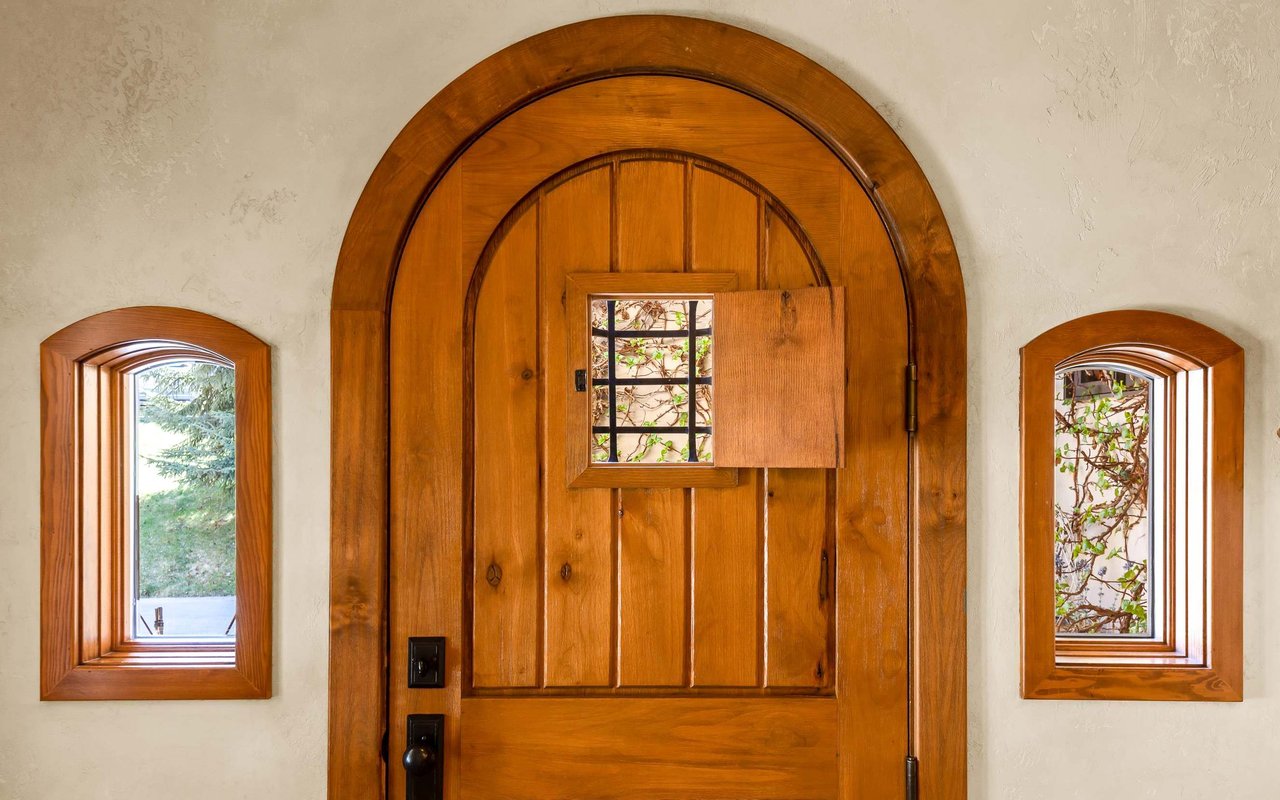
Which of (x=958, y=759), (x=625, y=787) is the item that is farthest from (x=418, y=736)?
(x=958, y=759)

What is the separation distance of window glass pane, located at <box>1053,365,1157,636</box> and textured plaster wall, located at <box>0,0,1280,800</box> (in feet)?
0.46

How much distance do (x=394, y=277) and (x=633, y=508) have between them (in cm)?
63

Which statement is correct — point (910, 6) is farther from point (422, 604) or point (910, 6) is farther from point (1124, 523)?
point (422, 604)

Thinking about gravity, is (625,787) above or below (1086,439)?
below

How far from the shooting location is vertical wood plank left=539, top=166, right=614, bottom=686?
1.39 metres

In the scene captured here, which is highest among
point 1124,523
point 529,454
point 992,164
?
point 992,164

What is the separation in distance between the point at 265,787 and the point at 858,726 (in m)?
1.11

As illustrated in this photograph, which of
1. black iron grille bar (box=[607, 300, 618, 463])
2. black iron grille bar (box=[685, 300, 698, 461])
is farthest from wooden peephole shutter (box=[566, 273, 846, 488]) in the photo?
black iron grille bar (box=[607, 300, 618, 463])

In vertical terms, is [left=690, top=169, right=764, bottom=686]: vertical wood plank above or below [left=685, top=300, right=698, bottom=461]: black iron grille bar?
below

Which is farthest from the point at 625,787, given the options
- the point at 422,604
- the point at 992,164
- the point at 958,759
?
the point at 992,164

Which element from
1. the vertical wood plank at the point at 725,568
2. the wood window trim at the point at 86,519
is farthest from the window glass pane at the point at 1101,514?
the wood window trim at the point at 86,519

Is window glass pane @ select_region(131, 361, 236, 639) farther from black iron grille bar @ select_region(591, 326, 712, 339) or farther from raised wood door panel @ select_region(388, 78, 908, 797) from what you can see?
black iron grille bar @ select_region(591, 326, 712, 339)

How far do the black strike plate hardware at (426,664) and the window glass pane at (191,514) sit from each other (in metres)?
0.38

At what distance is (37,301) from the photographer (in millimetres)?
1382
